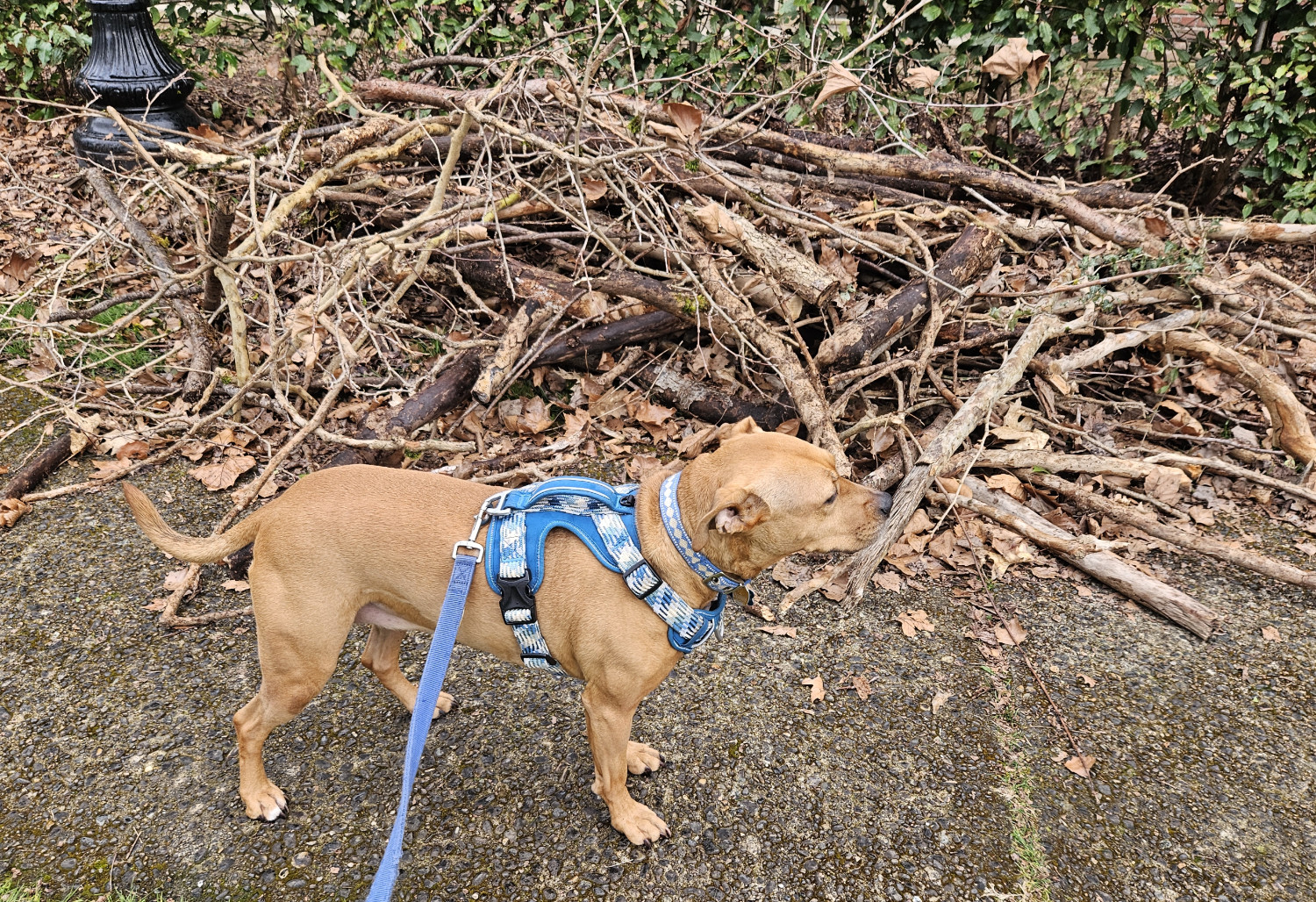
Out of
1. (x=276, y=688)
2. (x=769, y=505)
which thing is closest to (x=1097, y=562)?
(x=769, y=505)

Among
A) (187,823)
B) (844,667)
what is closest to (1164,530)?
(844,667)

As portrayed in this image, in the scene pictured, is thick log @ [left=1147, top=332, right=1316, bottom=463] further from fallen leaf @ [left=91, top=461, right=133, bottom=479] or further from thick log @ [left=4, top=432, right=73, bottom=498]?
thick log @ [left=4, top=432, right=73, bottom=498]

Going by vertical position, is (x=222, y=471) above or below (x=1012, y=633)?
above

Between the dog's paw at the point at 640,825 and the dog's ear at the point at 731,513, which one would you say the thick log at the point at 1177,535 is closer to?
the dog's ear at the point at 731,513

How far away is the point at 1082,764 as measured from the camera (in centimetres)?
327

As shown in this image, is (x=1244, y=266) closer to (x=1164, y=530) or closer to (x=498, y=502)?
(x=1164, y=530)

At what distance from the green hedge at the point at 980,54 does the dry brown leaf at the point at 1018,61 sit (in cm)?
25

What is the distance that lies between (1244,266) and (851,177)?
2.84 meters

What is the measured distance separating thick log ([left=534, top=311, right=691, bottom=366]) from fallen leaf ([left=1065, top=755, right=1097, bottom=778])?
3200 mm

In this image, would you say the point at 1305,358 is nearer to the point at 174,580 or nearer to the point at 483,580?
the point at 483,580

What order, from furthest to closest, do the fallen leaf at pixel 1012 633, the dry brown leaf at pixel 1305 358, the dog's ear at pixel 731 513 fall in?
the dry brown leaf at pixel 1305 358 → the fallen leaf at pixel 1012 633 → the dog's ear at pixel 731 513

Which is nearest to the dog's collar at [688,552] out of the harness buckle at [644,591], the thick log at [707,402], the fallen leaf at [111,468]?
the harness buckle at [644,591]

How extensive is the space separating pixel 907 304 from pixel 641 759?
3.10m

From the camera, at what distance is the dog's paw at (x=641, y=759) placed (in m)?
3.23
